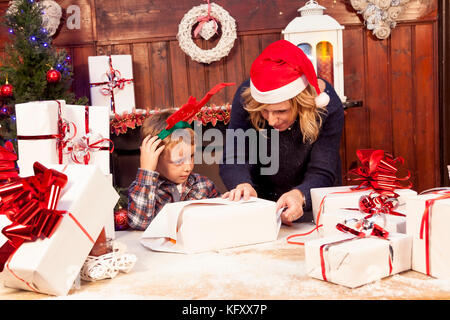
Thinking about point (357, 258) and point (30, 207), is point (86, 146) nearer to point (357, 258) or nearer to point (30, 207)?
point (30, 207)

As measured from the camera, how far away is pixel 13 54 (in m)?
3.24

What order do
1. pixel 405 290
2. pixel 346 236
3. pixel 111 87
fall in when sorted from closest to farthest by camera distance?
1. pixel 405 290
2. pixel 346 236
3. pixel 111 87

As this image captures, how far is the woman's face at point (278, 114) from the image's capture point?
183cm

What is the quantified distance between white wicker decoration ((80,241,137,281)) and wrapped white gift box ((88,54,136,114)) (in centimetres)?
246

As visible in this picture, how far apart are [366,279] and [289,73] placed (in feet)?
3.07

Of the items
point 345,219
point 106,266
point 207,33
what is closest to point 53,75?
point 207,33

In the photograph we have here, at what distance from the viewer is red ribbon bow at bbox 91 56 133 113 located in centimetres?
353

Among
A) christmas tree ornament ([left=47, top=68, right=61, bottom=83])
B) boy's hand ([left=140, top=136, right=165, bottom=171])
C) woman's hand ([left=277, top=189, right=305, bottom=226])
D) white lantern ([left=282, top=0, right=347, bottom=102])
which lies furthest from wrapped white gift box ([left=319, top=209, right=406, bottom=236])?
christmas tree ornament ([left=47, top=68, right=61, bottom=83])

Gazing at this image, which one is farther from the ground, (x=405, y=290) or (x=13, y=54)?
(x=13, y=54)

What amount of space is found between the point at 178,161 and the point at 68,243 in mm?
810

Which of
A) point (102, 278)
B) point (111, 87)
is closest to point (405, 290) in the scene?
point (102, 278)

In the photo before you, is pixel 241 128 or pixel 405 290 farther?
pixel 241 128

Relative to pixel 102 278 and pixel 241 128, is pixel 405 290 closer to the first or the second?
pixel 102 278
